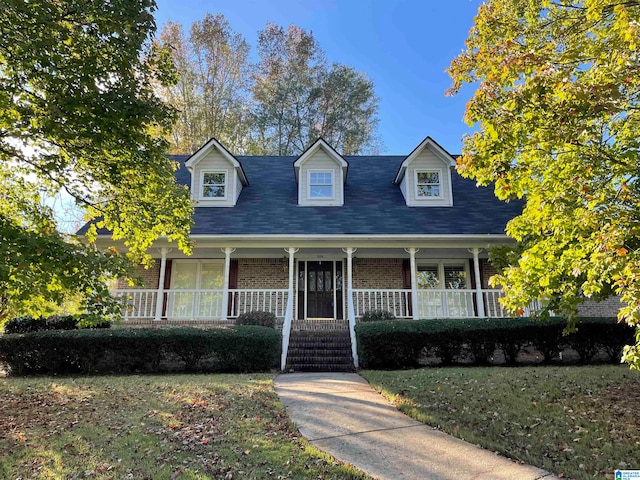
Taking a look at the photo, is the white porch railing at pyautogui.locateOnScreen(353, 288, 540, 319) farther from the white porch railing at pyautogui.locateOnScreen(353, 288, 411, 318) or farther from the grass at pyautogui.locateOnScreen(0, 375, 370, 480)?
the grass at pyautogui.locateOnScreen(0, 375, 370, 480)

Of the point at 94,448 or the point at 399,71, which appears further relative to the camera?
the point at 399,71

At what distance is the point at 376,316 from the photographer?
12.0 m

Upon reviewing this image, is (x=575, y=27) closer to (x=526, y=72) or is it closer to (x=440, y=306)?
(x=526, y=72)

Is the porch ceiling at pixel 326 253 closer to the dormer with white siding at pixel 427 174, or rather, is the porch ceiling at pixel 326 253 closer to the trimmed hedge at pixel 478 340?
the dormer with white siding at pixel 427 174

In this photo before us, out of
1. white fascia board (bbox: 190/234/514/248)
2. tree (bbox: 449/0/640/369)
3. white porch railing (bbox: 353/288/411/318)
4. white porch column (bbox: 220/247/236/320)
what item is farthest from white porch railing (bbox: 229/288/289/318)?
tree (bbox: 449/0/640/369)

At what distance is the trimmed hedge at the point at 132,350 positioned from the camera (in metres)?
9.44

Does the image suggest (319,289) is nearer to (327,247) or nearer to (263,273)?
(327,247)

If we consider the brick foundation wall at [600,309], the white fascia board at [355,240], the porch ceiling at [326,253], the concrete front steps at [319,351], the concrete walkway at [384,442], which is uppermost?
the white fascia board at [355,240]

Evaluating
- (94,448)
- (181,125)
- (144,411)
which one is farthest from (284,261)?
(181,125)

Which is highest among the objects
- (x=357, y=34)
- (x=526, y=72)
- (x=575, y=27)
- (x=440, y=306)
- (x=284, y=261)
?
(x=357, y=34)

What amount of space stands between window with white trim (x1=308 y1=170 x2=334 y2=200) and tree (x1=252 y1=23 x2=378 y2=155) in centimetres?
1279

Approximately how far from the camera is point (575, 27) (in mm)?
5699

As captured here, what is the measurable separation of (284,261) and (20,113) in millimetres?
9585

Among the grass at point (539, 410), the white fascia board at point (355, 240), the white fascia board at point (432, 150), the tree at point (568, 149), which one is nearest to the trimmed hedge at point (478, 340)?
the grass at point (539, 410)
